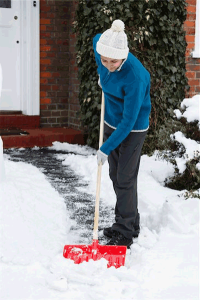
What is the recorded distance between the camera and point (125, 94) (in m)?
3.52

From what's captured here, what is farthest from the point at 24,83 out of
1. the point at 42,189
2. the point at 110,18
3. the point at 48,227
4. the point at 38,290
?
the point at 38,290

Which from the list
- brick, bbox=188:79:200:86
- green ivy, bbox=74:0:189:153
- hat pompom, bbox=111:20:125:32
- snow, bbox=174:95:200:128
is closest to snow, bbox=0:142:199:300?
snow, bbox=174:95:200:128

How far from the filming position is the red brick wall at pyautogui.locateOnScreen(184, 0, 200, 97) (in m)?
7.88

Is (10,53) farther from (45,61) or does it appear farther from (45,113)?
(45,113)

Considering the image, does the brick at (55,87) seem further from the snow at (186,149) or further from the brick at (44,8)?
the snow at (186,149)

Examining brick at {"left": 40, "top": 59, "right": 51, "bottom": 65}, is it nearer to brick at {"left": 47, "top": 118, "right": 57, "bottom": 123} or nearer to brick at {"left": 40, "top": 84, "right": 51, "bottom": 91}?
brick at {"left": 40, "top": 84, "right": 51, "bottom": 91}

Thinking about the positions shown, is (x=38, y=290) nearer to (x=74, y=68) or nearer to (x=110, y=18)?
(x=110, y=18)

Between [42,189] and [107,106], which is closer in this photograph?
[107,106]

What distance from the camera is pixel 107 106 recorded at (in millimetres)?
3875

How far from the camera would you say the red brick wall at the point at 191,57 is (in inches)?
310

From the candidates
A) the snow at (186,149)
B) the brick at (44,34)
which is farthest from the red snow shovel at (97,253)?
the brick at (44,34)

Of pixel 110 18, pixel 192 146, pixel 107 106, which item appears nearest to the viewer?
pixel 107 106

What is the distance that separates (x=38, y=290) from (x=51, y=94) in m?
5.90

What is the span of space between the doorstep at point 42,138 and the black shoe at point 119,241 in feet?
13.2
